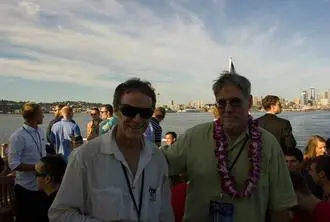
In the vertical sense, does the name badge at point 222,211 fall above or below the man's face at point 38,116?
below

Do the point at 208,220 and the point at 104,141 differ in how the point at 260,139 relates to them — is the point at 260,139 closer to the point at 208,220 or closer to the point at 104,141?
the point at 208,220

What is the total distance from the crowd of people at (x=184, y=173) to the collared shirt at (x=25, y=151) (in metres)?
1.20

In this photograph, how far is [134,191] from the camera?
75.2 inches

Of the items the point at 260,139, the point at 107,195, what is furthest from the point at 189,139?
the point at 107,195

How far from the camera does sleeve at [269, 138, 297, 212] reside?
7.94 feet

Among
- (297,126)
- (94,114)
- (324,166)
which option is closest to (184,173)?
(324,166)

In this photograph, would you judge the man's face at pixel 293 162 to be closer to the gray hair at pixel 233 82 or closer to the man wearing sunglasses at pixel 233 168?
the man wearing sunglasses at pixel 233 168

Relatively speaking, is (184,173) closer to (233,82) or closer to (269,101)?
(233,82)

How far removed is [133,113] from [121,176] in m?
0.30

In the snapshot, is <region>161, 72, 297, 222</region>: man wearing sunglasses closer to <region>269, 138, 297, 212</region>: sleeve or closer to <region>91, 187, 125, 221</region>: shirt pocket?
<region>269, 138, 297, 212</region>: sleeve

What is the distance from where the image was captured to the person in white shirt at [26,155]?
4.45 metres

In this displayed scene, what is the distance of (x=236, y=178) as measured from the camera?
241 cm

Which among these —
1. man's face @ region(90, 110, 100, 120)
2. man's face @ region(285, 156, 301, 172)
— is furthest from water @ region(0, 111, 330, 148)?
man's face @ region(285, 156, 301, 172)

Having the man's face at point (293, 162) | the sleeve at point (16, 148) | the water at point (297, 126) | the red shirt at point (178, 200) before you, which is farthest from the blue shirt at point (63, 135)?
the water at point (297, 126)
